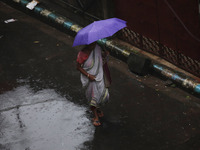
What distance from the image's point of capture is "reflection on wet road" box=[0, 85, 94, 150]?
7.34 metres

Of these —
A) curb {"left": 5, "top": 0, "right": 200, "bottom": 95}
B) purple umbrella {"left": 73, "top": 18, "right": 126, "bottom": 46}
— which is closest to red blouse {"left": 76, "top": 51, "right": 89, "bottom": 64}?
purple umbrella {"left": 73, "top": 18, "right": 126, "bottom": 46}

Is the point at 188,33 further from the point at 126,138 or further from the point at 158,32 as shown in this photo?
the point at 126,138

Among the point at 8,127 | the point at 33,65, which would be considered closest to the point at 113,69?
the point at 33,65

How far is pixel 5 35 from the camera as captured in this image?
11.6 m

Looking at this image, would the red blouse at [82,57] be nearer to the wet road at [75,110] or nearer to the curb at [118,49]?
the wet road at [75,110]

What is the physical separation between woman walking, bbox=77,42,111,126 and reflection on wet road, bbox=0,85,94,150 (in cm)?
61

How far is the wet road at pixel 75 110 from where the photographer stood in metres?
7.27

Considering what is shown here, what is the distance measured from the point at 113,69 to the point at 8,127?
3.03 m

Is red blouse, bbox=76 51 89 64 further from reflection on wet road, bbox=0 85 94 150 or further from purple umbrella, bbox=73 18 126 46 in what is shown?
reflection on wet road, bbox=0 85 94 150

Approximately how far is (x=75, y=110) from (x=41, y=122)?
76 cm

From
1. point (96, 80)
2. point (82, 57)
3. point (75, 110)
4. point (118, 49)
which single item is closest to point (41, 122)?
point (75, 110)

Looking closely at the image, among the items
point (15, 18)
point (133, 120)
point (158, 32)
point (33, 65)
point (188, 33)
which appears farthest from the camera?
point (15, 18)

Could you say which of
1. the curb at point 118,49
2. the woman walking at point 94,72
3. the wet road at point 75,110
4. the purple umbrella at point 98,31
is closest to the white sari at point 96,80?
the woman walking at point 94,72

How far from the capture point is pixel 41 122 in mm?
7910
